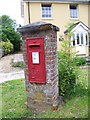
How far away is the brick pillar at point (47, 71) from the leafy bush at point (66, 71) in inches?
19.5

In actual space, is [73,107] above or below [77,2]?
below

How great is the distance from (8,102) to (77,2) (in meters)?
20.0

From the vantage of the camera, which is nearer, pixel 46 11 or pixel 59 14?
pixel 46 11

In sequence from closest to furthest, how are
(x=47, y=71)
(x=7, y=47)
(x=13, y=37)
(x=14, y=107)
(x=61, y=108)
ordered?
(x=47, y=71) < (x=61, y=108) < (x=14, y=107) < (x=7, y=47) < (x=13, y=37)

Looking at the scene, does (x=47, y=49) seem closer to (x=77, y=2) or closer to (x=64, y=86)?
(x=64, y=86)

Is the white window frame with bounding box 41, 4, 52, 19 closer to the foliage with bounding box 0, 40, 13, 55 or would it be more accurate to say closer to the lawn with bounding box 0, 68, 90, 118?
the foliage with bounding box 0, 40, 13, 55

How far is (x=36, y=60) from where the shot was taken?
16.6ft

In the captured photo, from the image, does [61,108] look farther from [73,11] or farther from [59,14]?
[73,11]

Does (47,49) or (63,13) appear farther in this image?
(63,13)

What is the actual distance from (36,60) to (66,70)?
42.4 inches

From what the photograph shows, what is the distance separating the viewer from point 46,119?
4.81 m

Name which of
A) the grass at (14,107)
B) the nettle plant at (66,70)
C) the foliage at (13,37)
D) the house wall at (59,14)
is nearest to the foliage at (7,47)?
the foliage at (13,37)

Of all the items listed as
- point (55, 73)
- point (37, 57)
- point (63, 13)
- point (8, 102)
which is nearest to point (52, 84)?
point (55, 73)

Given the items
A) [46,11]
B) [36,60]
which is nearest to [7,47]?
[46,11]
